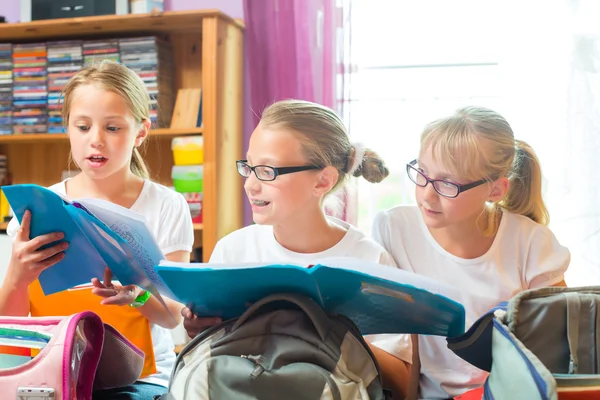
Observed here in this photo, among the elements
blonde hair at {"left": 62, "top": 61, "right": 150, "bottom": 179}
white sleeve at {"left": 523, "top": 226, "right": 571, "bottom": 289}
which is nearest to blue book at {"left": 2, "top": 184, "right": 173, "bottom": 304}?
blonde hair at {"left": 62, "top": 61, "right": 150, "bottom": 179}

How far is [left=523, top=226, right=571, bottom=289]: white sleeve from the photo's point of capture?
1.28 m

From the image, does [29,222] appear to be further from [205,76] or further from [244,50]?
[244,50]

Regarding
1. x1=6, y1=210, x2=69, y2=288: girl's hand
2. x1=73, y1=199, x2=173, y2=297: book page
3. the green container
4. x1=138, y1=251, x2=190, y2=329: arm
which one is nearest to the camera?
x1=73, y1=199, x2=173, y2=297: book page

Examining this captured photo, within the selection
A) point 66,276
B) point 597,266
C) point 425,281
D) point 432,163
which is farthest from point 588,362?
point 597,266

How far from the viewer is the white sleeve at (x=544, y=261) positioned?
1.28 metres

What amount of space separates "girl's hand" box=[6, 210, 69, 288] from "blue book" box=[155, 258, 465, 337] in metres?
0.28

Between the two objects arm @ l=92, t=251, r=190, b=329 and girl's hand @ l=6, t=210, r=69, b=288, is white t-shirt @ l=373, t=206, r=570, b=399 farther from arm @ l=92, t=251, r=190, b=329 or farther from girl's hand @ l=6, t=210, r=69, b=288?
girl's hand @ l=6, t=210, r=69, b=288

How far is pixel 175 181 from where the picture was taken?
274 centimetres

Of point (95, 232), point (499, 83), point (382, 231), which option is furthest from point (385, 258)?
point (499, 83)

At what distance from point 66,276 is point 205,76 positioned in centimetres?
166

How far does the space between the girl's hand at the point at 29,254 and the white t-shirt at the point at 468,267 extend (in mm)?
611

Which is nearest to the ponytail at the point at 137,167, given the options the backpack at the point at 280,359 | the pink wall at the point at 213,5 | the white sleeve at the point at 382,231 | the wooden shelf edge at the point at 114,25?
the white sleeve at the point at 382,231

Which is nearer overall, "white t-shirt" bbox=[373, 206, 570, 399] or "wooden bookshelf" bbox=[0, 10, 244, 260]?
"white t-shirt" bbox=[373, 206, 570, 399]

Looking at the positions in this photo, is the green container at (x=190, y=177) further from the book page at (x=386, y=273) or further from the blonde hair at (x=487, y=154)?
the book page at (x=386, y=273)
